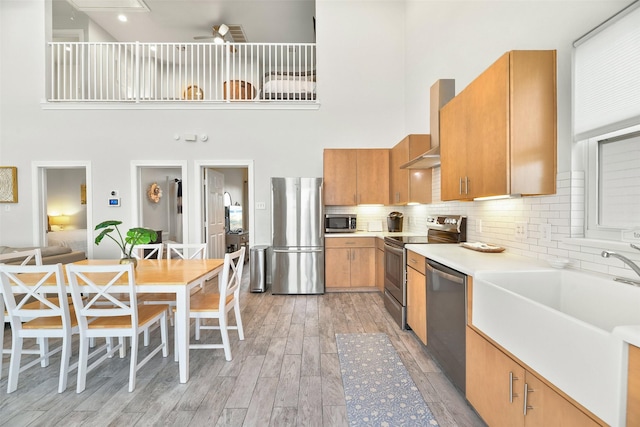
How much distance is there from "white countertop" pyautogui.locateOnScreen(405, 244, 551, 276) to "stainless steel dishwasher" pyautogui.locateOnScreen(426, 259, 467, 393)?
60mm

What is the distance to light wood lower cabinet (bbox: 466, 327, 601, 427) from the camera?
1.04m

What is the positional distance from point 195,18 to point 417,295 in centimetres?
622

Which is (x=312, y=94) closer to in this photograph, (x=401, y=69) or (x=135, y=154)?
(x=401, y=69)

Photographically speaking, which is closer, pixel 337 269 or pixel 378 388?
pixel 378 388

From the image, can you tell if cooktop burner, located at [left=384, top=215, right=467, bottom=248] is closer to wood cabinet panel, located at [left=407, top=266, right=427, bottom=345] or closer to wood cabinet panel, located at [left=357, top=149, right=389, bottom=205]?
wood cabinet panel, located at [left=407, top=266, right=427, bottom=345]

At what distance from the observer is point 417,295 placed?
259 cm

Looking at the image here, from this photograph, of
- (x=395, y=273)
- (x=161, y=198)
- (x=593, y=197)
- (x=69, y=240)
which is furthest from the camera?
(x=161, y=198)

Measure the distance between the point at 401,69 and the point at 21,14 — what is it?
6.36 meters

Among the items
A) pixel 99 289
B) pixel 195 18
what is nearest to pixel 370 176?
pixel 99 289

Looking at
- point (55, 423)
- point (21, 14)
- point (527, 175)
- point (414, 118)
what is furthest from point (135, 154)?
point (527, 175)

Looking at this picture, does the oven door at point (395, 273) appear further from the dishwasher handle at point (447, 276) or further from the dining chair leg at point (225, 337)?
the dining chair leg at point (225, 337)

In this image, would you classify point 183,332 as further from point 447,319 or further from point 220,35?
point 220,35

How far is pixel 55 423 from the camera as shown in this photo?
166cm

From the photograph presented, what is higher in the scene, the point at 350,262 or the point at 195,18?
the point at 195,18
